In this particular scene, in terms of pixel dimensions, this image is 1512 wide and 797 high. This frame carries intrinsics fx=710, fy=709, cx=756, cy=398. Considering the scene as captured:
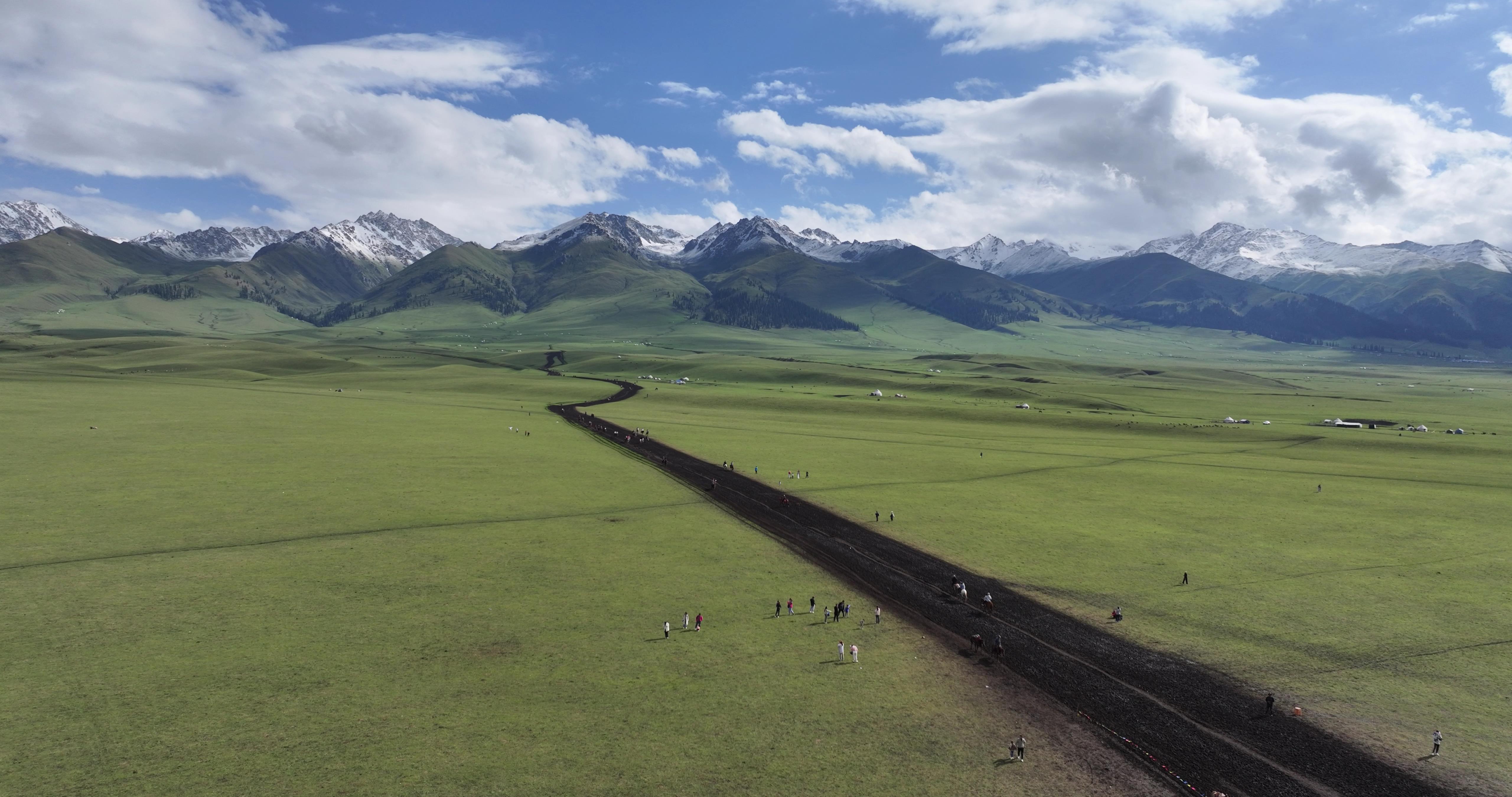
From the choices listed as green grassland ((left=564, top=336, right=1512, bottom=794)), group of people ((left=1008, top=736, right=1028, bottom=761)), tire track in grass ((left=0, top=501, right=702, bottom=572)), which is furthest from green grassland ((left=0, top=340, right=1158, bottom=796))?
green grassland ((left=564, top=336, right=1512, bottom=794))

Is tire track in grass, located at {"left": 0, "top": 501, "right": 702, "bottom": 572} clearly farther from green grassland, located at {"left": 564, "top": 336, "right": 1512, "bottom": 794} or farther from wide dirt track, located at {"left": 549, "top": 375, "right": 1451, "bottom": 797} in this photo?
green grassland, located at {"left": 564, "top": 336, "right": 1512, "bottom": 794}

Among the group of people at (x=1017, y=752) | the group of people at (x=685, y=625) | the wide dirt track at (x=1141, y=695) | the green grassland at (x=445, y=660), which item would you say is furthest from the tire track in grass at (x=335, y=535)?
the group of people at (x=1017, y=752)

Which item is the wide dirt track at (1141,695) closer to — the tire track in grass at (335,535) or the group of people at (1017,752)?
the group of people at (1017,752)

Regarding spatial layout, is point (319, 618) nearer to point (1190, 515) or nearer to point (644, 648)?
point (644, 648)

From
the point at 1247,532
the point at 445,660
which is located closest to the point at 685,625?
the point at 445,660

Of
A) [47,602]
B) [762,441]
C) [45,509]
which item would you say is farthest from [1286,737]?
[45,509]

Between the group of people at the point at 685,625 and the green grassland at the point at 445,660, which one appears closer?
the green grassland at the point at 445,660
